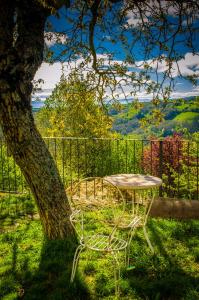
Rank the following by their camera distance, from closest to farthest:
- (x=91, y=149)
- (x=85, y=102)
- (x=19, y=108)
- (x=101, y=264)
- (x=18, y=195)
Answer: (x=101, y=264)
(x=19, y=108)
(x=85, y=102)
(x=18, y=195)
(x=91, y=149)

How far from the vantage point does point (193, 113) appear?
17375 centimetres

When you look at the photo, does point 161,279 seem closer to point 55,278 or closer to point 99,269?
point 99,269

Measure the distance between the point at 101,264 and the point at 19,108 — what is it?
235 centimetres

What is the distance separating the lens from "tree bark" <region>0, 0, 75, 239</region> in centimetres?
452

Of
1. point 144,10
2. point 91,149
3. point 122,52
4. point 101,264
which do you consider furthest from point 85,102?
point 91,149

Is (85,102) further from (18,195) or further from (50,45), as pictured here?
(18,195)

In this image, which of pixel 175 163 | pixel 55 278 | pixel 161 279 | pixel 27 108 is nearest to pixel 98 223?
pixel 55 278

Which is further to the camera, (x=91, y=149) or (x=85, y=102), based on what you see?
(x=91, y=149)

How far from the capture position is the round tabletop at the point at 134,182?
4238 millimetres

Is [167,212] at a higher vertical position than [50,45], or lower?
lower

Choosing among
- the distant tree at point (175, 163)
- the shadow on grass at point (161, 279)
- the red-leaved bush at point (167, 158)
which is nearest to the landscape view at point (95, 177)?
the shadow on grass at point (161, 279)

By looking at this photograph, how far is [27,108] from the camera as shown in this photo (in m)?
4.70

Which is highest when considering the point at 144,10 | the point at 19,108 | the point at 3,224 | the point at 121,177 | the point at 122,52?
the point at 144,10

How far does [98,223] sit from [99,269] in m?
1.81
